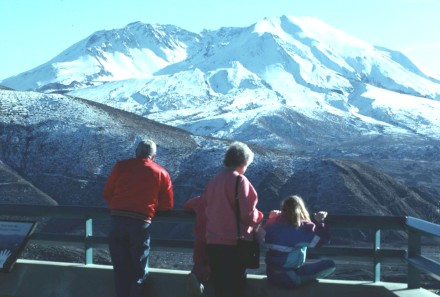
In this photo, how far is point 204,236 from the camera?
705cm

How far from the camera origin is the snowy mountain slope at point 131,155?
52.0m

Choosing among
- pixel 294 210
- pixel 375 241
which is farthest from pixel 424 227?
pixel 294 210

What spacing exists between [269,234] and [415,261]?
1.34 metres

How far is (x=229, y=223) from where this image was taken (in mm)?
6641

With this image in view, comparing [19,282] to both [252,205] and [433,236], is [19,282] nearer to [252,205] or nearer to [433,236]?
[252,205]

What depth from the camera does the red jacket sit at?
23.7 ft

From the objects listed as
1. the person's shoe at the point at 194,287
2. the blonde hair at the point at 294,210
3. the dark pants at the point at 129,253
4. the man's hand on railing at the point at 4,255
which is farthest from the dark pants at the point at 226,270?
the man's hand on railing at the point at 4,255

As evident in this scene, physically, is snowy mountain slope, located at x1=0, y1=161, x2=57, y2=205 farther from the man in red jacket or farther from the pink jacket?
the pink jacket

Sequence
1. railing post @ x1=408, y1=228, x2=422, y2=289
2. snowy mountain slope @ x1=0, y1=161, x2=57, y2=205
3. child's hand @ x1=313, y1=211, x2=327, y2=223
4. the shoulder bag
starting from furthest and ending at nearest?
1. snowy mountain slope @ x1=0, y1=161, x2=57, y2=205
2. railing post @ x1=408, y1=228, x2=422, y2=289
3. child's hand @ x1=313, y1=211, x2=327, y2=223
4. the shoulder bag

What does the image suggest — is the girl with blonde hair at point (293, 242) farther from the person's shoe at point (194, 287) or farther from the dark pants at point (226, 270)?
the person's shoe at point (194, 287)

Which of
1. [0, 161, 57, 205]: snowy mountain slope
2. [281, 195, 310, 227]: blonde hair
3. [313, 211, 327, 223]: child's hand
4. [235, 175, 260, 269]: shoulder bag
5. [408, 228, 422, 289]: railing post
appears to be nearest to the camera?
[235, 175, 260, 269]: shoulder bag

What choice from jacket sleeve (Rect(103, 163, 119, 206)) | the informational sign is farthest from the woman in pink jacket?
the informational sign

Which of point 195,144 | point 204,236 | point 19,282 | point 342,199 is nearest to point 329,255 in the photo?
point 204,236

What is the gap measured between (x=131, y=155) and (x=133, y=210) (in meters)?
49.6
